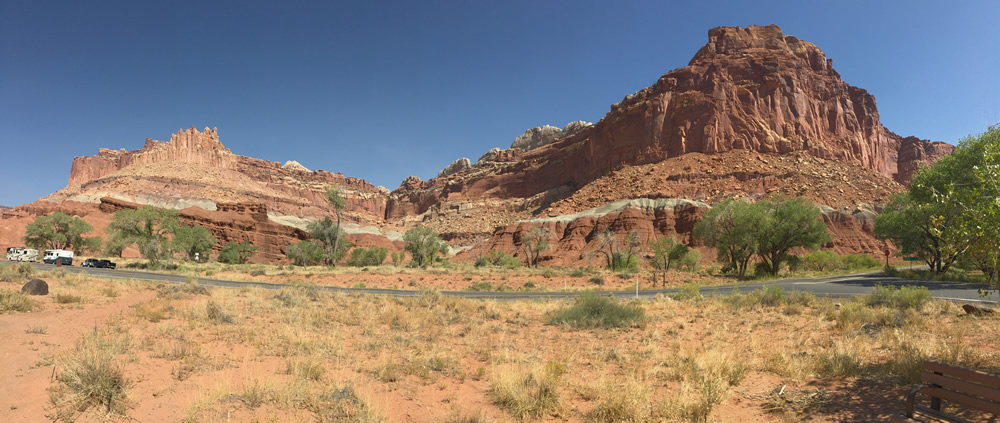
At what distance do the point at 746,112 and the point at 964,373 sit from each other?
101m

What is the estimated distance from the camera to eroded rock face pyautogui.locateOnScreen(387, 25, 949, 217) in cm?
8800

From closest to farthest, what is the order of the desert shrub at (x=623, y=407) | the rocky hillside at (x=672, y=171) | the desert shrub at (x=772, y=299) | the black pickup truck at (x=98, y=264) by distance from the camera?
the desert shrub at (x=623, y=407), the desert shrub at (x=772, y=299), the black pickup truck at (x=98, y=264), the rocky hillside at (x=672, y=171)

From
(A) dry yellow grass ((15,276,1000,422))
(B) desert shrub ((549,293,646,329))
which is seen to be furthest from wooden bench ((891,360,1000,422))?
(B) desert shrub ((549,293,646,329))

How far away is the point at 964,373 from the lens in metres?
4.29

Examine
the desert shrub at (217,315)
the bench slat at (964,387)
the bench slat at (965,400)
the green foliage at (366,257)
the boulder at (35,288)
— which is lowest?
the green foliage at (366,257)

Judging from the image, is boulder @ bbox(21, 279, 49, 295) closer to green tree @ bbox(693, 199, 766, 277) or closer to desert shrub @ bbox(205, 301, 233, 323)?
desert shrub @ bbox(205, 301, 233, 323)

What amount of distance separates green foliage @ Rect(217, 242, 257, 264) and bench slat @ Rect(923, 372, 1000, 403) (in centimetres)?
7435

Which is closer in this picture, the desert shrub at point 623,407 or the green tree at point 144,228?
the desert shrub at point 623,407

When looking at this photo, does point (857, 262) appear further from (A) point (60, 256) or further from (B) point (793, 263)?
(A) point (60, 256)

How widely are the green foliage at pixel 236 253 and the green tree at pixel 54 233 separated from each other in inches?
706

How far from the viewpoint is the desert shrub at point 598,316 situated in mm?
11555

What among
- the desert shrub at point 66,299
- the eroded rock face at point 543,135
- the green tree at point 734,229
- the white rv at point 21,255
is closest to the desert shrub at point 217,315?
the desert shrub at point 66,299

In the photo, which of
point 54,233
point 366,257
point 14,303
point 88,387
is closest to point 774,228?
point 88,387

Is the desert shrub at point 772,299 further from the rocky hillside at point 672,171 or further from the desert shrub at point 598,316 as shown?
the rocky hillside at point 672,171
